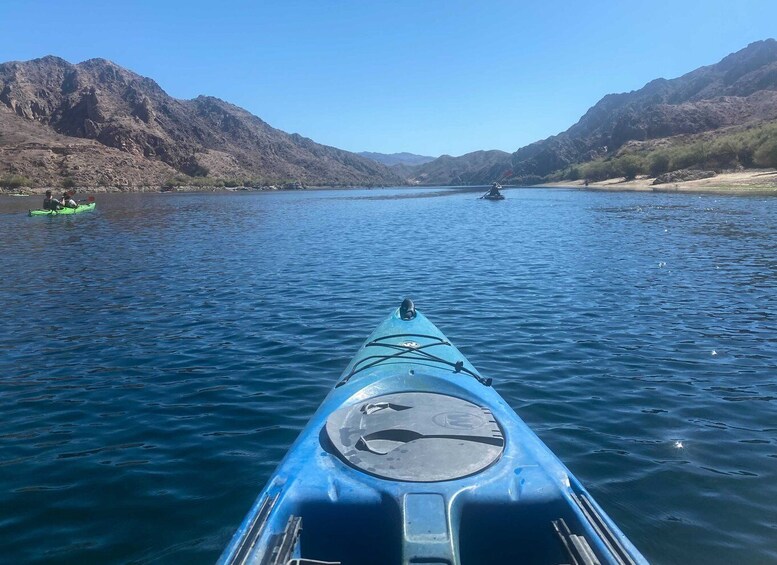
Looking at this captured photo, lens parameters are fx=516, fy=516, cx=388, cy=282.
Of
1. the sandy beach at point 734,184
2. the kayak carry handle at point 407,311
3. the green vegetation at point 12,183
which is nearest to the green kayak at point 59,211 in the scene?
the kayak carry handle at point 407,311

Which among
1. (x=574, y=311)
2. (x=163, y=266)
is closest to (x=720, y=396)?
(x=574, y=311)

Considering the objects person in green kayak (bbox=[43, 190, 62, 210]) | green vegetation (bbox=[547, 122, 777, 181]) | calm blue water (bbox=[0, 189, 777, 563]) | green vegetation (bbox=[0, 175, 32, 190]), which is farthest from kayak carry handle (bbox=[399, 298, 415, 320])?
green vegetation (bbox=[0, 175, 32, 190])

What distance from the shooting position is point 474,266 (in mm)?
19312

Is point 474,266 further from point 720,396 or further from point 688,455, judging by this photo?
point 688,455

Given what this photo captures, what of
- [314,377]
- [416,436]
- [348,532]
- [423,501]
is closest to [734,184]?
[314,377]

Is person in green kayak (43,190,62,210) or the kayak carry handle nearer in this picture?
the kayak carry handle

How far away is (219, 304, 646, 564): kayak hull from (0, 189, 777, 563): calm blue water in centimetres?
135

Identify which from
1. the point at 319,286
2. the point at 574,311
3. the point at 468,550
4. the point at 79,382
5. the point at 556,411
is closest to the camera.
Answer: the point at 468,550

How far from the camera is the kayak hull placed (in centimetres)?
331

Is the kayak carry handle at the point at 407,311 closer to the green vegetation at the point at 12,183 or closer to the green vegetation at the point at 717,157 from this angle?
the green vegetation at the point at 717,157

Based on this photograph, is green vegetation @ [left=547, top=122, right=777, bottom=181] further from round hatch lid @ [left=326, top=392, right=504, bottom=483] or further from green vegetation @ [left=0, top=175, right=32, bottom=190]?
green vegetation @ [left=0, top=175, right=32, bottom=190]

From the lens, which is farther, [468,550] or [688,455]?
[688,455]

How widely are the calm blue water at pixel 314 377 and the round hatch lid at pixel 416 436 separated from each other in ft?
4.91

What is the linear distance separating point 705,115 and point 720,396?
166m
